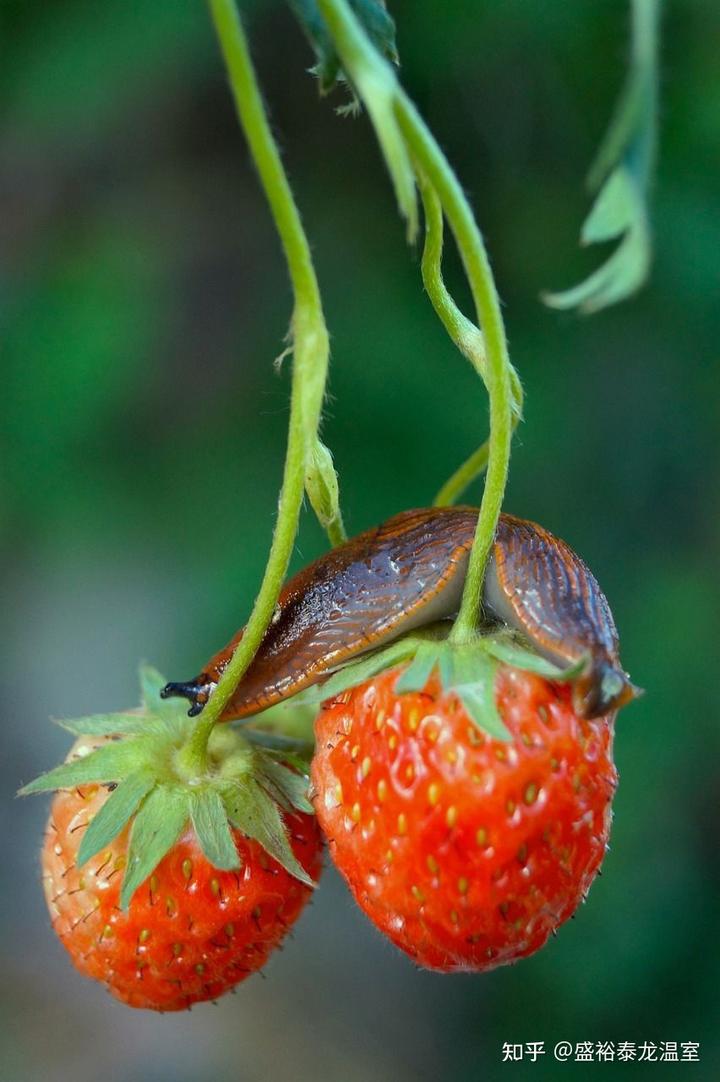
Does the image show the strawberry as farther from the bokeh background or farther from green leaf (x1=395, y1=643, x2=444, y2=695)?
the bokeh background

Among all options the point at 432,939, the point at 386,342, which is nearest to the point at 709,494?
the point at 386,342

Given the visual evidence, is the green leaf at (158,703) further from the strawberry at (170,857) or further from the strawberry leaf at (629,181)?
the strawberry leaf at (629,181)

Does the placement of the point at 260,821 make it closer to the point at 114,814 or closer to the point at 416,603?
the point at 114,814

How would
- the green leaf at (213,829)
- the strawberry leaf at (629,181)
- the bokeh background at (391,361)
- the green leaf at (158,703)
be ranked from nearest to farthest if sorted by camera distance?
1. the strawberry leaf at (629,181)
2. the green leaf at (213,829)
3. the green leaf at (158,703)
4. the bokeh background at (391,361)

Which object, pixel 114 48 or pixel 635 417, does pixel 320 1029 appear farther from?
pixel 114 48

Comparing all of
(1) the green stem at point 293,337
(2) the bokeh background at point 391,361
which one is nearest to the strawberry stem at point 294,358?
(1) the green stem at point 293,337

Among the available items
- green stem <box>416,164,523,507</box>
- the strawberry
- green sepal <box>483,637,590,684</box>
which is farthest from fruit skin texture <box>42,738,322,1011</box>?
green stem <box>416,164,523,507</box>
